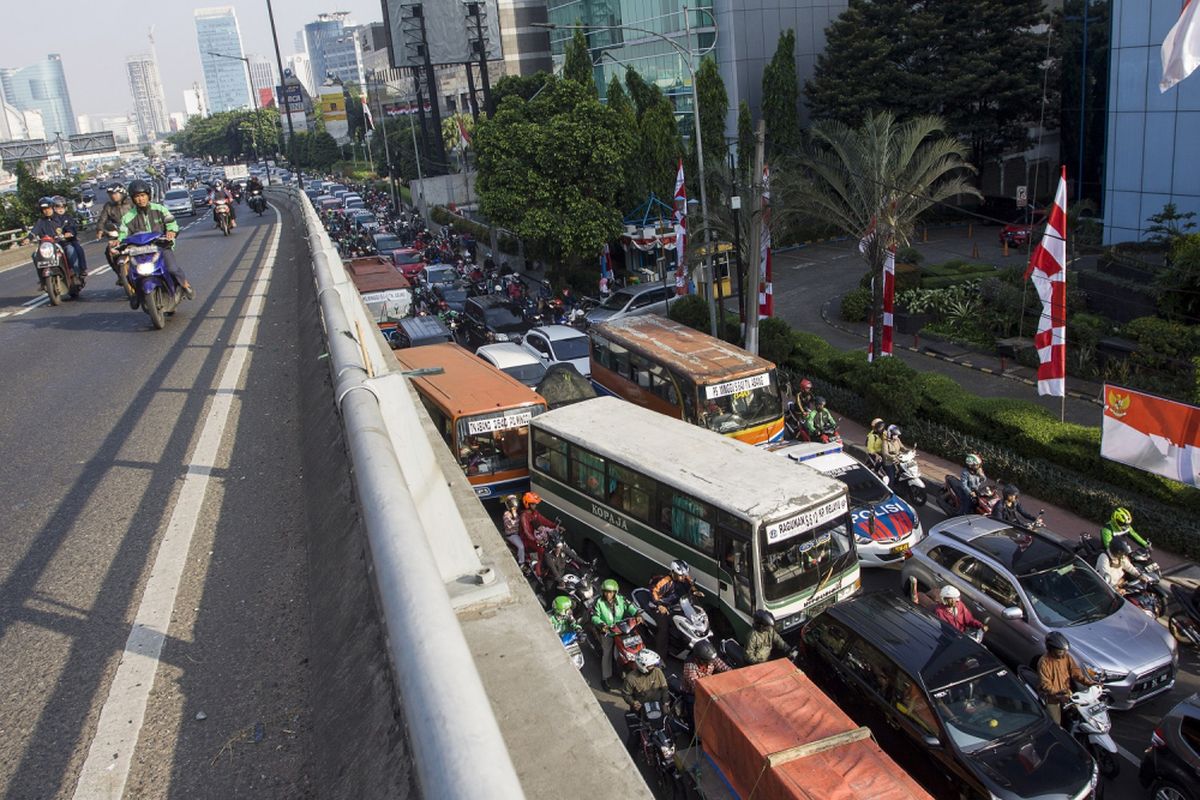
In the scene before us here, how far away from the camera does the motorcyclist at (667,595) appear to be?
10820 millimetres

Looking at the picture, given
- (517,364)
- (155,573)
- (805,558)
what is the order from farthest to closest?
(517,364) < (805,558) < (155,573)

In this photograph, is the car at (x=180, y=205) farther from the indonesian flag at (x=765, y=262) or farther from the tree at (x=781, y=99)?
the indonesian flag at (x=765, y=262)

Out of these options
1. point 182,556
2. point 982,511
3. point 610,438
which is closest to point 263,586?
point 182,556

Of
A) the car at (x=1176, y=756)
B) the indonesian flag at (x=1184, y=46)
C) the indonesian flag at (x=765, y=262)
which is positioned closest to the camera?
the car at (x=1176, y=756)

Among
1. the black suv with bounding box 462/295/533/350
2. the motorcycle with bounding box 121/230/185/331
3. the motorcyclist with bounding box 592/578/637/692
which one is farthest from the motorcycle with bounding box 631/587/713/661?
the black suv with bounding box 462/295/533/350

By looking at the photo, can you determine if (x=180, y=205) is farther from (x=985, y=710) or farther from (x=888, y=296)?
(x=985, y=710)

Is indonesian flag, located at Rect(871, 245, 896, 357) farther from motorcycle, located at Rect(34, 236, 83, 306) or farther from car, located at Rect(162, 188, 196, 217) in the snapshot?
car, located at Rect(162, 188, 196, 217)

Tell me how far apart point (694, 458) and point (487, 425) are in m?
4.42

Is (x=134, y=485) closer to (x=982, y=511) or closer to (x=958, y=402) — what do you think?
(x=982, y=511)

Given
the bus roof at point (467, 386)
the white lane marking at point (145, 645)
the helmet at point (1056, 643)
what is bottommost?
the helmet at point (1056, 643)

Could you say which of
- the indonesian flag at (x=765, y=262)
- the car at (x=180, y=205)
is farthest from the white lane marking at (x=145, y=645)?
the car at (x=180, y=205)

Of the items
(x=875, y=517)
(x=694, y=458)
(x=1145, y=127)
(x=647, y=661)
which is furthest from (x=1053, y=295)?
(x=1145, y=127)

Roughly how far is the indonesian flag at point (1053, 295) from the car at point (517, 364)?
373 inches

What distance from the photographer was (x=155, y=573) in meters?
4.34
